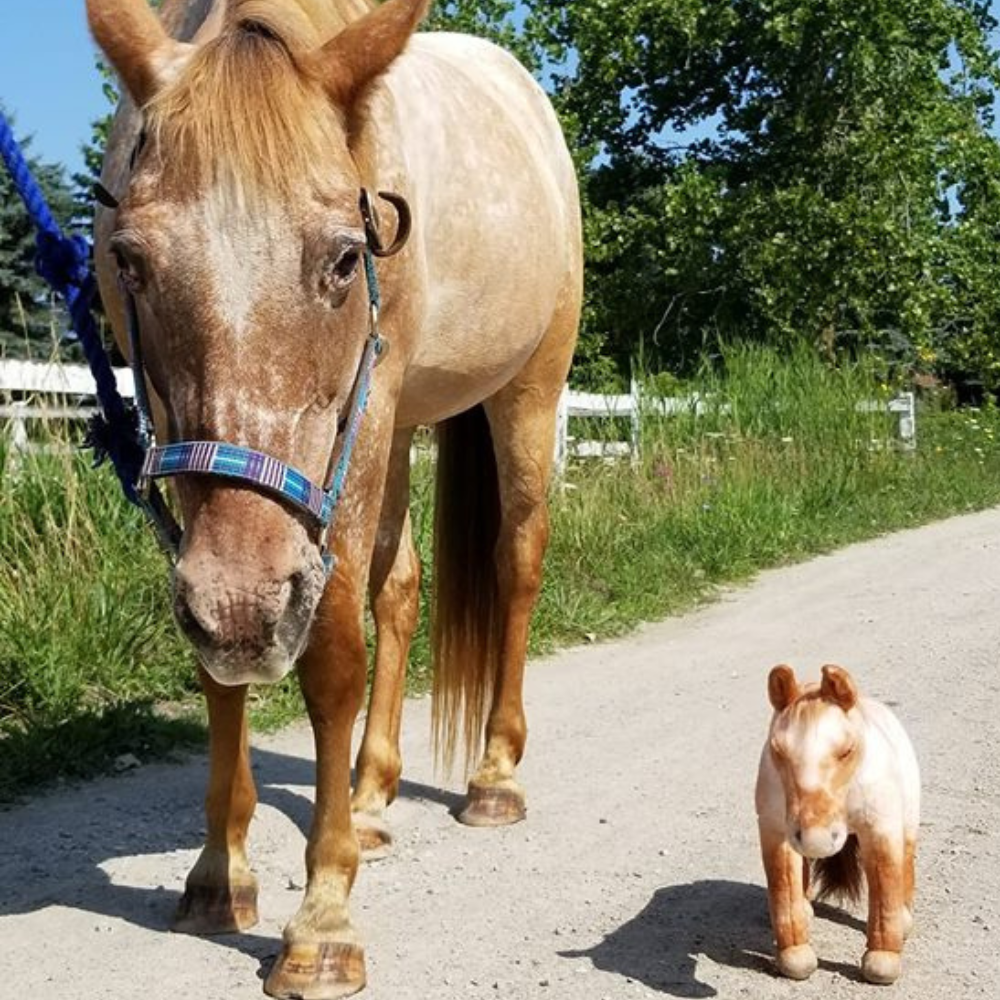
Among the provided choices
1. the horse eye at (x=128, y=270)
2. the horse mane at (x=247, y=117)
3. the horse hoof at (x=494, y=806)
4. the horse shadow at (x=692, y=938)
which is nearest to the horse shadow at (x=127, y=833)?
the horse hoof at (x=494, y=806)

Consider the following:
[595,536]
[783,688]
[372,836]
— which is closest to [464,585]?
[372,836]

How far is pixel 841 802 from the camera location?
2.50m

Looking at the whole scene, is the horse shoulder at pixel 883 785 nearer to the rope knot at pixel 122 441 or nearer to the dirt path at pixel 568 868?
the dirt path at pixel 568 868

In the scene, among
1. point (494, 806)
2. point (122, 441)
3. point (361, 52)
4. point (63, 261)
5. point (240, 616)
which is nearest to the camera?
point (240, 616)

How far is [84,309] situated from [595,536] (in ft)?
15.9

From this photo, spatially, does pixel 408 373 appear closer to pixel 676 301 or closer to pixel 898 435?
pixel 898 435

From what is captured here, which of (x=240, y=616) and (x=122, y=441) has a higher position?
(x=122, y=441)

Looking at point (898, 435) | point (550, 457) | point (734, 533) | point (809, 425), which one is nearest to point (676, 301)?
point (898, 435)

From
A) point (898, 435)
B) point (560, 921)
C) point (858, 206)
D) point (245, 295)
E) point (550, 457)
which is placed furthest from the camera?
point (858, 206)

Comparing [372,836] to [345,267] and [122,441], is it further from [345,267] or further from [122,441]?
[345,267]

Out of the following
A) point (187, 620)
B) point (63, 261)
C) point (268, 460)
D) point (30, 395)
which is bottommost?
point (187, 620)

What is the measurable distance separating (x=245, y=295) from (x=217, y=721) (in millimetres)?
1190

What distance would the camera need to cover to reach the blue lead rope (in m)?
3.15

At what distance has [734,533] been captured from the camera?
8.51 meters
